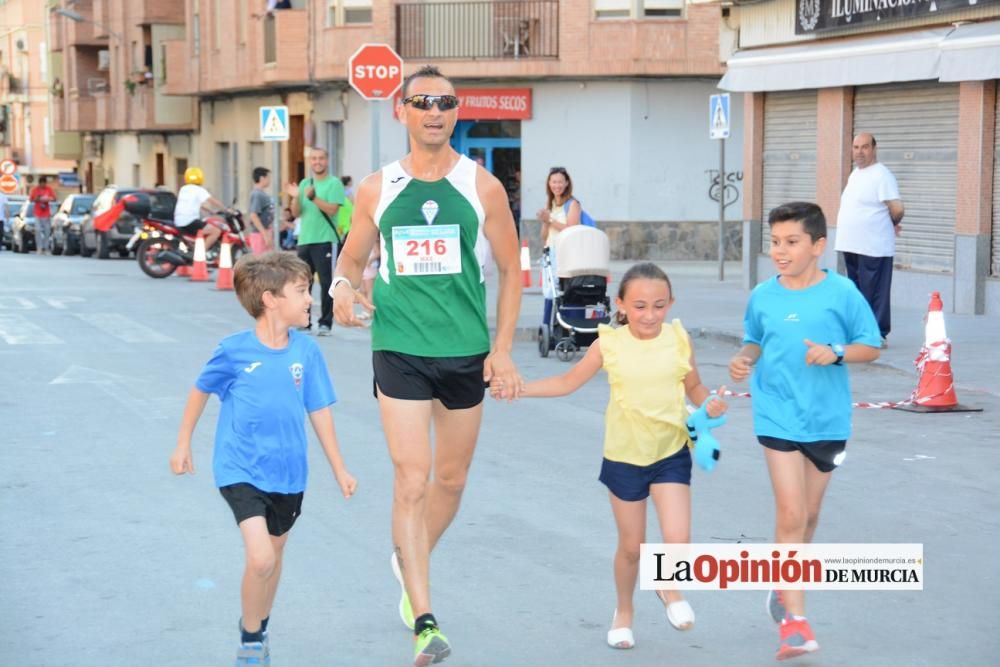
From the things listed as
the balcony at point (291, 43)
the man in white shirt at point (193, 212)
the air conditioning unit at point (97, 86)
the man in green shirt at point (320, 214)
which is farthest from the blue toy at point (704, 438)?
the air conditioning unit at point (97, 86)

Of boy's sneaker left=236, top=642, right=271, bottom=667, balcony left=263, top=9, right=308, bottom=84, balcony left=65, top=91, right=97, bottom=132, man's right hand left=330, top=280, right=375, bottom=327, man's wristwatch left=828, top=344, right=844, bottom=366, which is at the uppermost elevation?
balcony left=263, top=9, right=308, bottom=84

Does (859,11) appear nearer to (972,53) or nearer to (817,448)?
(972,53)

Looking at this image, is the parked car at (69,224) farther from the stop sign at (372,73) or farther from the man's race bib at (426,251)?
the man's race bib at (426,251)

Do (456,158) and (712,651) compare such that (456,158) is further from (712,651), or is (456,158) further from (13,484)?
(13,484)

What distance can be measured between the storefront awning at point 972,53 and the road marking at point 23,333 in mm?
10380

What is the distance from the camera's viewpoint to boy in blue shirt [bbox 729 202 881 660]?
605cm

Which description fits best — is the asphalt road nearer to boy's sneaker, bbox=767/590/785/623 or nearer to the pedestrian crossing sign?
boy's sneaker, bbox=767/590/785/623

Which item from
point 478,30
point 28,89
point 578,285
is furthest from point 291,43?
point 28,89

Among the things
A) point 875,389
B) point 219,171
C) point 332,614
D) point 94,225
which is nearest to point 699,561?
point 332,614

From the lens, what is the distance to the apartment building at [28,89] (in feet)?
301

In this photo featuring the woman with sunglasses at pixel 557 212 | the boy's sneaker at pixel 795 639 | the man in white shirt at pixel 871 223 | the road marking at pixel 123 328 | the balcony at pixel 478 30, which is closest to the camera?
the boy's sneaker at pixel 795 639

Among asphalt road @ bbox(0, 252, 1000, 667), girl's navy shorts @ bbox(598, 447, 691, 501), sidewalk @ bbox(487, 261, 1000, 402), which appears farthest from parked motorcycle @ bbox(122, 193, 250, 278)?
girl's navy shorts @ bbox(598, 447, 691, 501)

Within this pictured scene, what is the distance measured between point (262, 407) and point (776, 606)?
1.98 metres

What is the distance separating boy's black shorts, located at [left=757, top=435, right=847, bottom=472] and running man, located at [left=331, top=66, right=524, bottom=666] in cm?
92
